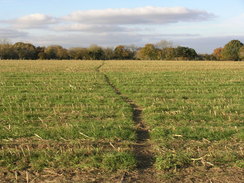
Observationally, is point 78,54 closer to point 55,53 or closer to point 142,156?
point 55,53

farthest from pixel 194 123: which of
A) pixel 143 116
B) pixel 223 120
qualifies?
pixel 143 116

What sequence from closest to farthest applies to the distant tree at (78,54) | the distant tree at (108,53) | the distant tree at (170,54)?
the distant tree at (78,54), the distant tree at (170,54), the distant tree at (108,53)

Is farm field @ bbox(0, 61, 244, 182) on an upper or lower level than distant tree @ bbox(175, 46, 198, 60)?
lower

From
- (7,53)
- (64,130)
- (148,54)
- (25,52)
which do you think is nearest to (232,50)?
(148,54)

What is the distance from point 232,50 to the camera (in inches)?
3691

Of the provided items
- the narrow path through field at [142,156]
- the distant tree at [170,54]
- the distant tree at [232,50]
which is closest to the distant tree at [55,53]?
the distant tree at [170,54]

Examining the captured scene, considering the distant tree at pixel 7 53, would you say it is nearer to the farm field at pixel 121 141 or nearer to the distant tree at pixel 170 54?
the distant tree at pixel 170 54

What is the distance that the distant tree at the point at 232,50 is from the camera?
93.6 metres

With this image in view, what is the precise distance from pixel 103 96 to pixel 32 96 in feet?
10.7

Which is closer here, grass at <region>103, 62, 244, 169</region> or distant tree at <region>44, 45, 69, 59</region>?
grass at <region>103, 62, 244, 169</region>

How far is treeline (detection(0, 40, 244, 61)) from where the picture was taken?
93.6 meters

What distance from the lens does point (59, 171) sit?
5812mm

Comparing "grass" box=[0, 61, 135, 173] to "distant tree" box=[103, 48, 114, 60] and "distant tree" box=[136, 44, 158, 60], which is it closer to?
"distant tree" box=[103, 48, 114, 60]

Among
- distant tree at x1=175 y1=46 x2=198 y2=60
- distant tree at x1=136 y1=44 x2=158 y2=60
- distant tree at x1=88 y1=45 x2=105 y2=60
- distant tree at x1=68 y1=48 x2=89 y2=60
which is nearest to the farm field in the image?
distant tree at x1=68 y1=48 x2=89 y2=60
